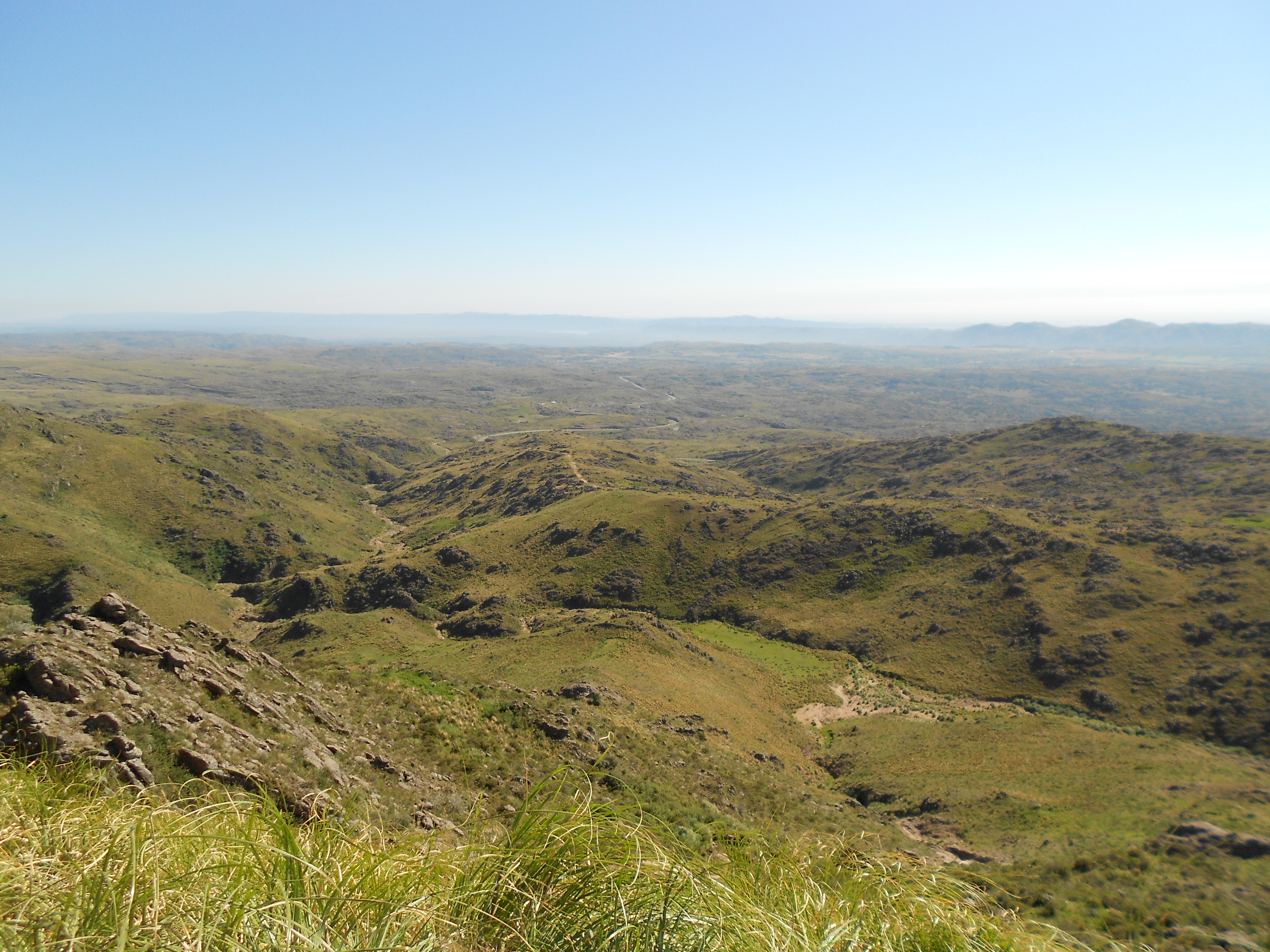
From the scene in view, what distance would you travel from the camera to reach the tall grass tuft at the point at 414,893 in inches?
104

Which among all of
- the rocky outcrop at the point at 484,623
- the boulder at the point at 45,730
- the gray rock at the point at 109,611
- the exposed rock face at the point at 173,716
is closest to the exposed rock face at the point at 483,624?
the rocky outcrop at the point at 484,623

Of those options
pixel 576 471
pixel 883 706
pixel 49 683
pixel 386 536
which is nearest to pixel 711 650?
pixel 883 706

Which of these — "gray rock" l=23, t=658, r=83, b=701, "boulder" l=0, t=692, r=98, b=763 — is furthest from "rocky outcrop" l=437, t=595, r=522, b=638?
"boulder" l=0, t=692, r=98, b=763

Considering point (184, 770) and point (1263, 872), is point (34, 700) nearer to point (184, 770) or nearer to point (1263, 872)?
point (184, 770)

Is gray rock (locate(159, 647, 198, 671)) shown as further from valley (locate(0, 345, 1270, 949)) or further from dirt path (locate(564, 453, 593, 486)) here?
dirt path (locate(564, 453, 593, 486))

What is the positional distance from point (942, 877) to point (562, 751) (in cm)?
1920

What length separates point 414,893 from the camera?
3.50 m

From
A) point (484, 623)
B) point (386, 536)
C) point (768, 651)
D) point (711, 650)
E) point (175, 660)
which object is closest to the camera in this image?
point (175, 660)

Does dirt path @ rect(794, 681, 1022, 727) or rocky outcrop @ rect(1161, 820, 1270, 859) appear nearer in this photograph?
rocky outcrop @ rect(1161, 820, 1270, 859)

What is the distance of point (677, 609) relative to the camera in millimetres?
67000

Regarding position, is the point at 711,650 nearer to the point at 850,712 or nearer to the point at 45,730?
the point at 850,712

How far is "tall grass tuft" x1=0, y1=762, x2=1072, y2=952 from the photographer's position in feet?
8.69

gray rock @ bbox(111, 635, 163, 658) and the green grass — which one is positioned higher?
gray rock @ bbox(111, 635, 163, 658)

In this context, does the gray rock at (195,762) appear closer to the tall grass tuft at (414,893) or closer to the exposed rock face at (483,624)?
the tall grass tuft at (414,893)
